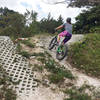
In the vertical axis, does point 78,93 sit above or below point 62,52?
below

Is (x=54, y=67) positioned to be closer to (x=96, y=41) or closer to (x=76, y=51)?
(x=76, y=51)

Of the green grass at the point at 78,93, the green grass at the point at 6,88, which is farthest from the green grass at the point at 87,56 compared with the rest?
the green grass at the point at 6,88

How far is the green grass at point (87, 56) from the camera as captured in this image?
5445 millimetres

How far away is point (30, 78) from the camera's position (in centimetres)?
427

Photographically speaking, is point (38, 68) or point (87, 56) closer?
point (38, 68)

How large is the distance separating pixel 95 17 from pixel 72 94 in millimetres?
9783

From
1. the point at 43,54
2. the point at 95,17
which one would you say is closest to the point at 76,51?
the point at 43,54

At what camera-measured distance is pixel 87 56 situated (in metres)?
6.11

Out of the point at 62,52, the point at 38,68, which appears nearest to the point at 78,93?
the point at 38,68

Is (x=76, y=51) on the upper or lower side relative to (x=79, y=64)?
upper

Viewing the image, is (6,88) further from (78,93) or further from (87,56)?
(87,56)

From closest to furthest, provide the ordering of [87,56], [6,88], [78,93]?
[6,88], [78,93], [87,56]

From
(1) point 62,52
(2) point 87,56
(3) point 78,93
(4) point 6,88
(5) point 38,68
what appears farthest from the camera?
(2) point 87,56

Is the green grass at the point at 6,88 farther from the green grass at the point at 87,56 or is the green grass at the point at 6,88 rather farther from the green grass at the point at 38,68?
the green grass at the point at 87,56
